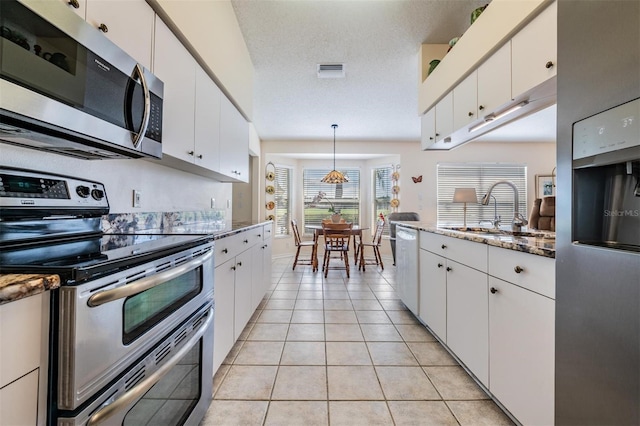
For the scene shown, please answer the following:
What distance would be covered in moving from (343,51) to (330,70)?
1.02ft

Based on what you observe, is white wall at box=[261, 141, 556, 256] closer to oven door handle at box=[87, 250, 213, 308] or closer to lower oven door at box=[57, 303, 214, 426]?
lower oven door at box=[57, 303, 214, 426]

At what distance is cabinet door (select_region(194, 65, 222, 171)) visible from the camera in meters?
1.77

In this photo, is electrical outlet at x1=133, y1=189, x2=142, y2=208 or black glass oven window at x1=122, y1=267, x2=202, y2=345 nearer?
black glass oven window at x1=122, y1=267, x2=202, y2=345

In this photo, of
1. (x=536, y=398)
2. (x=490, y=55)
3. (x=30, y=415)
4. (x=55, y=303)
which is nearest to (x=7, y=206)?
(x=55, y=303)

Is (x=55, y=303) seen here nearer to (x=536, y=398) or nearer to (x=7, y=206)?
(x=7, y=206)

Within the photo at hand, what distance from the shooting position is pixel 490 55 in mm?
1763

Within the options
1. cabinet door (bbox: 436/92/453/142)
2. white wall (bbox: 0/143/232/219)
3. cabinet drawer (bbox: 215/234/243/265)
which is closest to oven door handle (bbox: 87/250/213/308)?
cabinet drawer (bbox: 215/234/243/265)

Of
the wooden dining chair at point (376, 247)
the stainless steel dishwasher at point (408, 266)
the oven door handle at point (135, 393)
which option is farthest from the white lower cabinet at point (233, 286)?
the wooden dining chair at point (376, 247)

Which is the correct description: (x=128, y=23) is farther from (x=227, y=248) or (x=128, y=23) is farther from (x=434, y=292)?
(x=434, y=292)

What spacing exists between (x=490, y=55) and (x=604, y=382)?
6.18 ft

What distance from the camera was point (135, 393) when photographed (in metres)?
0.76

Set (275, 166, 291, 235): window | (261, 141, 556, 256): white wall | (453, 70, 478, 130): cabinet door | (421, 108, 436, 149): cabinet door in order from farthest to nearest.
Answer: (275, 166, 291, 235): window < (261, 141, 556, 256): white wall < (421, 108, 436, 149): cabinet door < (453, 70, 478, 130): cabinet door

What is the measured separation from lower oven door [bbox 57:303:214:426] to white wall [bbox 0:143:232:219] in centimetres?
85

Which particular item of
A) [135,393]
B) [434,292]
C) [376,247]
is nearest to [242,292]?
[135,393]
